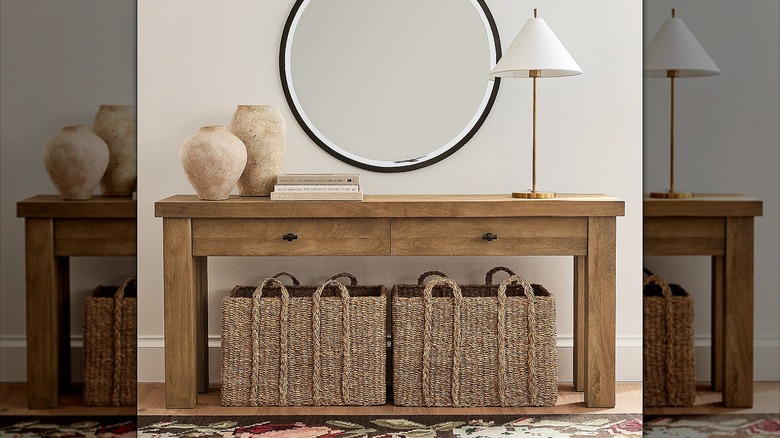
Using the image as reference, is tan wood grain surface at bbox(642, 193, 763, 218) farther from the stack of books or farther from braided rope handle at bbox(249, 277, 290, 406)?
braided rope handle at bbox(249, 277, 290, 406)

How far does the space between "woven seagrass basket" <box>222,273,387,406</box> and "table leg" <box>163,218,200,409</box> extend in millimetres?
114

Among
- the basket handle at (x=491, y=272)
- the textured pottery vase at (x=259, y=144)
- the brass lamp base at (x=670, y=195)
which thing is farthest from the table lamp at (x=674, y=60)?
the basket handle at (x=491, y=272)

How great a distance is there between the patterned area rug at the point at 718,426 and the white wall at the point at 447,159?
102 inches

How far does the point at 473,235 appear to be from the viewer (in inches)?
103

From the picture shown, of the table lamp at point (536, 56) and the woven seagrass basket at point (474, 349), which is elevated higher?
the table lamp at point (536, 56)

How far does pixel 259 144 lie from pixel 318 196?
0.35 m

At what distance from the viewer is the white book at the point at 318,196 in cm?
261

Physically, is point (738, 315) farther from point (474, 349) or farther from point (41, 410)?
point (474, 349)

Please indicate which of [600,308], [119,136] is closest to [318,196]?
[600,308]

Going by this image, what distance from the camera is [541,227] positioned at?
2.62m

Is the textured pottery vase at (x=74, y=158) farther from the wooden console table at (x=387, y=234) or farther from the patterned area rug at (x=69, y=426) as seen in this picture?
the wooden console table at (x=387, y=234)

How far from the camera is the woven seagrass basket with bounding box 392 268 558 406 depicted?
264 cm

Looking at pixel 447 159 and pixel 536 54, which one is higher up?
pixel 536 54

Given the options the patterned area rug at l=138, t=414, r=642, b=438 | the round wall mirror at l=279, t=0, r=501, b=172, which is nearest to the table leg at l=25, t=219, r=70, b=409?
the patterned area rug at l=138, t=414, r=642, b=438
